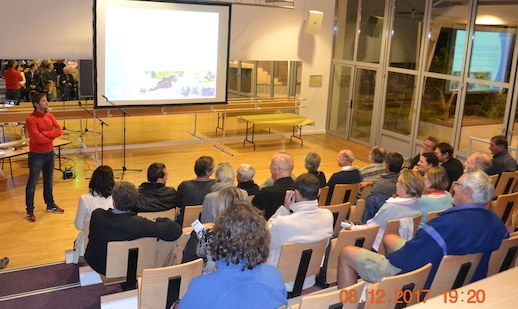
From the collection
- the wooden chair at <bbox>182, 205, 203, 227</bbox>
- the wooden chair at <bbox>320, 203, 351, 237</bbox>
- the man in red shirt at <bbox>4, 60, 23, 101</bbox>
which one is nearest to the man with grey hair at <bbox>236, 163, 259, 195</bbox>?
the wooden chair at <bbox>182, 205, 203, 227</bbox>

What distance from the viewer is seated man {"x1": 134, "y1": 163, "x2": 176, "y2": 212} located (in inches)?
183

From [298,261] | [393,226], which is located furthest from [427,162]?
[298,261]

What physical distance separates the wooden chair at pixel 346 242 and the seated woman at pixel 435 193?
0.72 m

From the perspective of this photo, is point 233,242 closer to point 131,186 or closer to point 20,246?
point 131,186

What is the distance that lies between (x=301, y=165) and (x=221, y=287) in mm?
7224

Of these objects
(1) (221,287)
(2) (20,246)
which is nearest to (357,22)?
(2) (20,246)

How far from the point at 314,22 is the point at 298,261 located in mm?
7949

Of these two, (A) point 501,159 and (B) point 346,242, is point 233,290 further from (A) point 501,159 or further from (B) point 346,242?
(A) point 501,159

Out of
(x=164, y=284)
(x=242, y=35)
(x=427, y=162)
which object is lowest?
(x=164, y=284)

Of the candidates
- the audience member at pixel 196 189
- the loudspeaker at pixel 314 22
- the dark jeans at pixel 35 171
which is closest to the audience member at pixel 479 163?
the audience member at pixel 196 189

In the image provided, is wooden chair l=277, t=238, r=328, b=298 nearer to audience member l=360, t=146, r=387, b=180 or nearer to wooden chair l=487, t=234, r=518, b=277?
wooden chair l=487, t=234, r=518, b=277

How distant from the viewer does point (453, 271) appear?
330cm

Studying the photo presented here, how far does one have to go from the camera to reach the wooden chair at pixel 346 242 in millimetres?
3885

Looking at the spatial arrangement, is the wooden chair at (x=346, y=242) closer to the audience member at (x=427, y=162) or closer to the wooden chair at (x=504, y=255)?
the wooden chair at (x=504, y=255)
